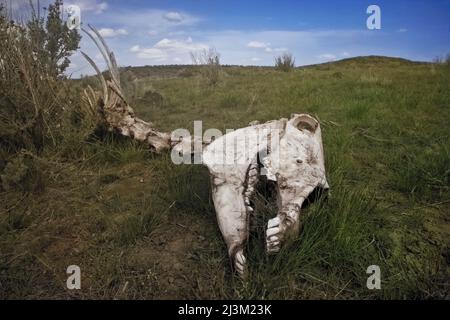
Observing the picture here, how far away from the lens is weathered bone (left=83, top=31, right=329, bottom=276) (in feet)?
6.51

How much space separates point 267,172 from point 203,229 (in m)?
0.76

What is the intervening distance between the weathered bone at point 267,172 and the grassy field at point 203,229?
145 millimetres

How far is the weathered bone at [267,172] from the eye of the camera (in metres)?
1.99

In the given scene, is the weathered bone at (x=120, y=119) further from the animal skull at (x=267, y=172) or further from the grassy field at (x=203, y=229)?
the animal skull at (x=267, y=172)

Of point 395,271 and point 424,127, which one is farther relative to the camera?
point 424,127

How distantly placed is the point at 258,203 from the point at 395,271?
0.97 m

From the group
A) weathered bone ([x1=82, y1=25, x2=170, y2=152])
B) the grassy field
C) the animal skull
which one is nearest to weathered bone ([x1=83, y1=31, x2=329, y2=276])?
the animal skull

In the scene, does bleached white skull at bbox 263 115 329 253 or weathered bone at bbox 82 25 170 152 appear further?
weathered bone at bbox 82 25 170 152

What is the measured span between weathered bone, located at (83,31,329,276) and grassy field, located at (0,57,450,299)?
14 centimetres

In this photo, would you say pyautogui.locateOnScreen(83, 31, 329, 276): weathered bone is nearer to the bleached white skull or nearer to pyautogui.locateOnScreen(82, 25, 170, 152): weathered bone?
the bleached white skull

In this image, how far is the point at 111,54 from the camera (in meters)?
4.49

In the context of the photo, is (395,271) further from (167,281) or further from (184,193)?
(184,193)
